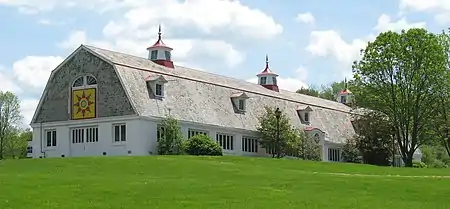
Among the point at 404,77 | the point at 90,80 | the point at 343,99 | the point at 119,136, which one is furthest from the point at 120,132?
the point at 343,99

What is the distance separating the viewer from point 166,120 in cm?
5656

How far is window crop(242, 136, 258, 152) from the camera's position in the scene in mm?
66188

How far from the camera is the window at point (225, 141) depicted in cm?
6289

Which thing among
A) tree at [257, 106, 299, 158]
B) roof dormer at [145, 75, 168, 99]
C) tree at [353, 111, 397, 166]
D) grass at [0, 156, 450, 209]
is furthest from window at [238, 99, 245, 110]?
grass at [0, 156, 450, 209]

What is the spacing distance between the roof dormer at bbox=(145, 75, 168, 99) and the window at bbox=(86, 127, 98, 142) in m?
4.81

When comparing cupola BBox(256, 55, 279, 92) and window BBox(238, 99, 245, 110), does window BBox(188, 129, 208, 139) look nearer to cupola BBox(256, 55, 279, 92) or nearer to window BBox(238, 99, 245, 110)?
window BBox(238, 99, 245, 110)

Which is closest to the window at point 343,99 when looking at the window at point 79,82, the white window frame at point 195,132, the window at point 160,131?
the white window frame at point 195,132

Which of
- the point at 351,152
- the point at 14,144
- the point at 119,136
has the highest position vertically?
the point at 119,136

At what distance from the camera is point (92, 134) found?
57.8m

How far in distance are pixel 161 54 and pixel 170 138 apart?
36.2 ft

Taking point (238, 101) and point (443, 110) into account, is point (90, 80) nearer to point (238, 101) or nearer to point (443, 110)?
point (238, 101)

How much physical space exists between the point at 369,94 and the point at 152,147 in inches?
803

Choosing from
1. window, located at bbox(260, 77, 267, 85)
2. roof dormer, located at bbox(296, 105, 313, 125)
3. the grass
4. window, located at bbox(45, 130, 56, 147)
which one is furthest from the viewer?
window, located at bbox(260, 77, 267, 85)

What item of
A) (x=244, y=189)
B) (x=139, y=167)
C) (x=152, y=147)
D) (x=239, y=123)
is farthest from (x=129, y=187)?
(x=239, y=123)
